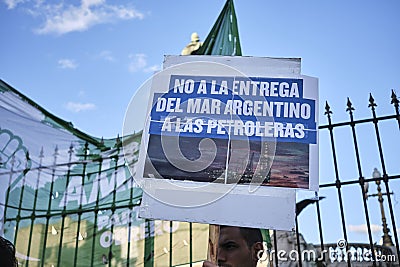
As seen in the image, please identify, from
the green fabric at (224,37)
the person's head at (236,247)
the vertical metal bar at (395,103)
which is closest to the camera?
the person's head at (236,247)

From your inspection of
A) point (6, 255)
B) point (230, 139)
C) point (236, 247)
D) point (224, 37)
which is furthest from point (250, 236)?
point (6, 255)

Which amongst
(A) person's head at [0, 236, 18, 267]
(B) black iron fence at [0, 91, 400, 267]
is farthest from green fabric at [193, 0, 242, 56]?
(A) person's head at [0, 236, 18, 267]

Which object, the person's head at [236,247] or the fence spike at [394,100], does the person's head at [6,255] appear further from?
the fence spike at [394,100]

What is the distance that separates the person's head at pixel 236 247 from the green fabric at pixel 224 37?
1316 millimetres

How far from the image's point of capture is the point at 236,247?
2.75m

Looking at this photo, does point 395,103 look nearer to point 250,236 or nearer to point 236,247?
point 250,236

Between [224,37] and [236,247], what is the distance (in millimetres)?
1561

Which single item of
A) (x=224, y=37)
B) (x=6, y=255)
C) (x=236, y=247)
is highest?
(x=224, y=37)

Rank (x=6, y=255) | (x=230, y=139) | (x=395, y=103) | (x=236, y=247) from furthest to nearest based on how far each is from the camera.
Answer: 1. (x=395, y=103)
2. (x=236, y=247)
3. (x=230, y=139)
4. (x=6, y=255)

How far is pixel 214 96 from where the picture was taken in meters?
2.31

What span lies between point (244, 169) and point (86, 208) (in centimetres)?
144

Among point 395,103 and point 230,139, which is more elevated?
point 395,103

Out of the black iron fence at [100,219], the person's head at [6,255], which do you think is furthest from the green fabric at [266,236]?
the person's head at [6,255]

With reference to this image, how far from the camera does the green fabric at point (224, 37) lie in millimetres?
3365
